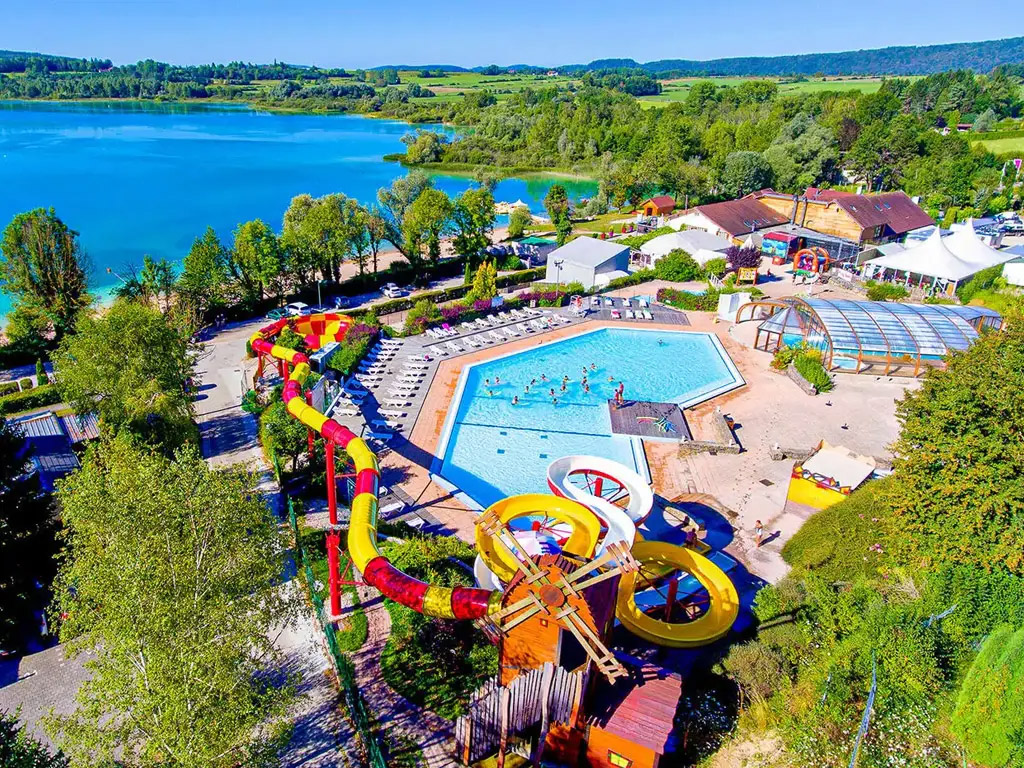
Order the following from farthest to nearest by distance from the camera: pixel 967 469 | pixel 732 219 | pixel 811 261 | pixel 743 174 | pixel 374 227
A: pixel 743 174
pixel 732 219
pixel 811 261
pixel 374 227
pixel 967 469

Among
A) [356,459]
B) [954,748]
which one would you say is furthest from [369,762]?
[954,748]

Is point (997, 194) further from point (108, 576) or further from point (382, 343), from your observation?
point (108, 576)

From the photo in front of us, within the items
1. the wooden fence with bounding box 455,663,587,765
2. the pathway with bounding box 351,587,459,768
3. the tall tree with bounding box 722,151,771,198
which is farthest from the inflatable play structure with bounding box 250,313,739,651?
the tall tree with bounding box 722,151,771,198

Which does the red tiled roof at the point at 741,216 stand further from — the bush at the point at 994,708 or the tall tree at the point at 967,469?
the bush at the point at 994,708

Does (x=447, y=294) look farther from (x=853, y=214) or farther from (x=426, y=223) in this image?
(x=853, y=214)

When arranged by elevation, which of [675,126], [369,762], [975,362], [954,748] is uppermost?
[675,126]

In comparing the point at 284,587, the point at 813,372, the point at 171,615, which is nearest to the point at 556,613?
the point at 284,587
